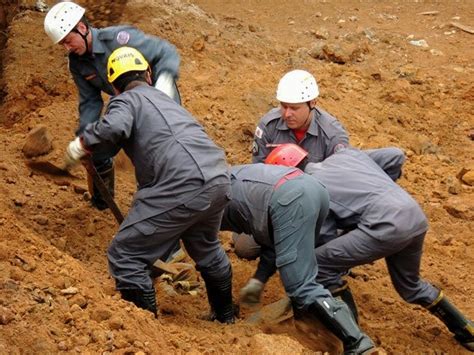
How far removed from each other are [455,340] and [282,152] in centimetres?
181

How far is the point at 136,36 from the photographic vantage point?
21.8 feet

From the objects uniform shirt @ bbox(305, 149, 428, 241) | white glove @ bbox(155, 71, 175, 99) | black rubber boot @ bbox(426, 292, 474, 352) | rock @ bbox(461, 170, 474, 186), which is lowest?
rock @ bbox(461, 170, 474, 186)

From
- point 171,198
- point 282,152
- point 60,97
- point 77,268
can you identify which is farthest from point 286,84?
point 60,97

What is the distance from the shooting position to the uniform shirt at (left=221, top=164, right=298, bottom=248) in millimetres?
5266

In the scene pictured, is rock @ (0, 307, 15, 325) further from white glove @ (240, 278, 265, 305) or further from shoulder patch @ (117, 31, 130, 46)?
shoulder patch @ (117, 31, 130, 46)

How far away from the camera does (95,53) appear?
6.57 meters

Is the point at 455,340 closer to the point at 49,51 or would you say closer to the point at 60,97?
the point at 60,97

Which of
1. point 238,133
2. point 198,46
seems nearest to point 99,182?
point 238,133

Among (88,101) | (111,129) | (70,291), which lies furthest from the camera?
(88,101)

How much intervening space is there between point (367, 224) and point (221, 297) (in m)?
1.06

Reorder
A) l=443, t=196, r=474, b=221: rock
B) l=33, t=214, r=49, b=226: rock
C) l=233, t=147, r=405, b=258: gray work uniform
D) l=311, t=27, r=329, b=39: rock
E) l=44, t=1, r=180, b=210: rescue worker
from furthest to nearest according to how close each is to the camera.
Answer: l=311, t=27, r=329, b=39: rock < l=443, t=196, r=474, b=221: rock < l=33, t=214, r=49, b=226: rock < l=44, t=1, r=180, b=210: rescue worker < l=233, t=147, r=405, b=258: gray work uniform

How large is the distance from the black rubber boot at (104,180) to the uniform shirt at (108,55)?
357 millimetres

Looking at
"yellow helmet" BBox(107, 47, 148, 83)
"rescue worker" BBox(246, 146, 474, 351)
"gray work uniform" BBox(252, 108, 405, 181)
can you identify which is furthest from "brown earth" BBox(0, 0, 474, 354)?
"yellow helmet" BBox(107, 47, 148, 83)

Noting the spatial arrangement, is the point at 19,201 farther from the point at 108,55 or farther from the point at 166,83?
the point at 166,83
